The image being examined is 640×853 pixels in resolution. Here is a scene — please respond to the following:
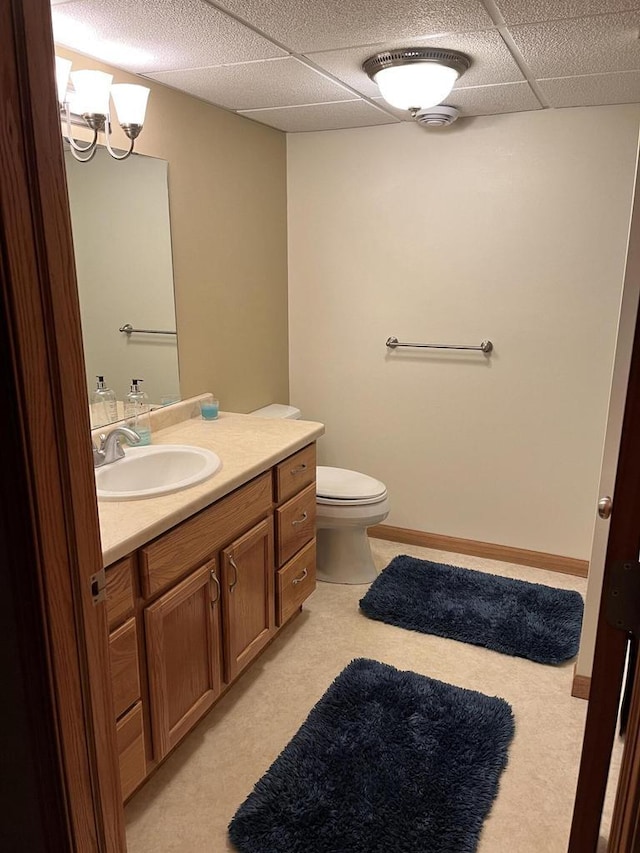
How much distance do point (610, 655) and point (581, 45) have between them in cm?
177

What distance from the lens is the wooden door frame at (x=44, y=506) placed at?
32.3 inches

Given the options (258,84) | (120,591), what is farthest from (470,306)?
(120,591)

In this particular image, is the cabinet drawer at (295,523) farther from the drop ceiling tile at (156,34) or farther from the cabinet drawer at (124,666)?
the drop ceiling tile at (156,34)

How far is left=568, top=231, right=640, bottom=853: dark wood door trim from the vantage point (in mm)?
818

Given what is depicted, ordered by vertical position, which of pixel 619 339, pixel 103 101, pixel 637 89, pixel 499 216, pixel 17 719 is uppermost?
pixel 637 89

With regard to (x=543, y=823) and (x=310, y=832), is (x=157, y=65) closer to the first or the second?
(x=310, y=832)

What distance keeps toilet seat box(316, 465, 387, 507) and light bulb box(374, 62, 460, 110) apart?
1.56 metres

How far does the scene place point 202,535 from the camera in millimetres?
1919

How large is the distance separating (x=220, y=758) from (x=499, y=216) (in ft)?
7.92

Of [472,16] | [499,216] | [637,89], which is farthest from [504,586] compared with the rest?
[472,16]

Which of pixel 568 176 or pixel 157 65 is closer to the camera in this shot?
pixel 157 65

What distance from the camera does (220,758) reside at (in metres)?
2.02

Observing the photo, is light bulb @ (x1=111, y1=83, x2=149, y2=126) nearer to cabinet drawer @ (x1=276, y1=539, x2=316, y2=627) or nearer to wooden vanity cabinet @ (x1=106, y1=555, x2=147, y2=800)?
wooden vanity cabinet @ (x1=106, y1=555, x2=147, y2=800)

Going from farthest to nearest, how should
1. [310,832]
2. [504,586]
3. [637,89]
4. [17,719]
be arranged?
[504,586] < [637,89] < [310,832] < [17,719]
